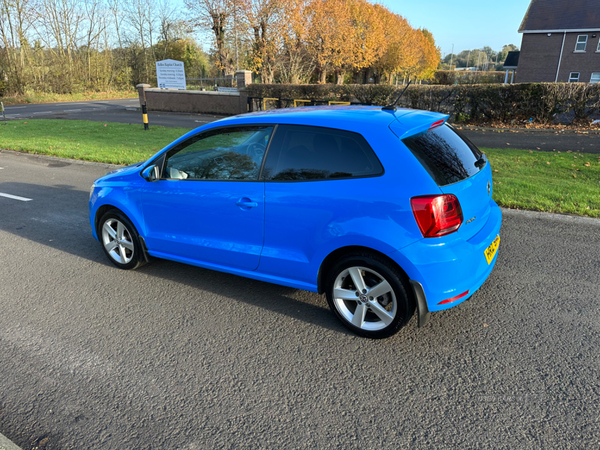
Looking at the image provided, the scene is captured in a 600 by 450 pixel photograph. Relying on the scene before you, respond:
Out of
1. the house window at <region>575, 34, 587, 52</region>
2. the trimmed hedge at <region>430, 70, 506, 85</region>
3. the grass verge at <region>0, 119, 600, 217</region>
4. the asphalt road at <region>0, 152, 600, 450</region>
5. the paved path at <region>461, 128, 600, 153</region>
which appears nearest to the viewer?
the asphalt road at <region>0, 152, 600, 450</region>

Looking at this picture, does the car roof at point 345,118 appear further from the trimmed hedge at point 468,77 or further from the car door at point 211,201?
the trimmed hedge at point 468,77

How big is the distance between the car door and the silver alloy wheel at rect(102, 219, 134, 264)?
384 mm

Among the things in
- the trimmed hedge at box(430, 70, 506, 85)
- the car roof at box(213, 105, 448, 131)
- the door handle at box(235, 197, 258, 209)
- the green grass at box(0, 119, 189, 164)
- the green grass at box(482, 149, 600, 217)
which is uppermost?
the trimmed hedge at box(430, 70, 506, 85)

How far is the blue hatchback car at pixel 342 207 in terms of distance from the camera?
300cm

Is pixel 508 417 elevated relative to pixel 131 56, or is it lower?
lower

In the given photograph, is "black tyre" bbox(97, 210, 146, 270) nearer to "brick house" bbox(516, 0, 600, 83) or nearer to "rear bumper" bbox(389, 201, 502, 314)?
"rear bumper" bbox(389, 201, 502, 314)

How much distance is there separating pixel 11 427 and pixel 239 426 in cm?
135

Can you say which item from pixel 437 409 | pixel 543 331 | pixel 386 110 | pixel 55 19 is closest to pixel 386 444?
pixel 437 409

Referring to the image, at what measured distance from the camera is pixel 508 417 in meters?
2.52

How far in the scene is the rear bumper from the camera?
2947mm

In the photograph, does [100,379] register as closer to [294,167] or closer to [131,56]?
[294,167]

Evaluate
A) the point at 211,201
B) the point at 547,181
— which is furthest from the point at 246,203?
the point at 547,181

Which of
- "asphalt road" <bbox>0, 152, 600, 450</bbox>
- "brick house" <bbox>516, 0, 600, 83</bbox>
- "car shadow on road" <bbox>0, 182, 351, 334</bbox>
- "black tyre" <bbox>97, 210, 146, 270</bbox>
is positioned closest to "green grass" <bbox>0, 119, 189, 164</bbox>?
"car shadow on road" <bbox>0, 182, 351, 334</bbox>

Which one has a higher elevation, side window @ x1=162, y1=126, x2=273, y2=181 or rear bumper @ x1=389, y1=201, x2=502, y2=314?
side window @ x1=162, y1=126, x2=273, y2=181
